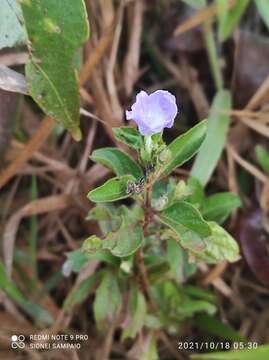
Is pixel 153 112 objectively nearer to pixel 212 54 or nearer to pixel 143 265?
pixel 143 265

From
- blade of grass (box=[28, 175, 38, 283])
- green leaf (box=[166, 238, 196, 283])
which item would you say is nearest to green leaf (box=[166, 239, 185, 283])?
green leaf (box=[166, 238, 196, 283])

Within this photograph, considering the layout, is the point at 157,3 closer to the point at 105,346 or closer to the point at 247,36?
the point at 247,36

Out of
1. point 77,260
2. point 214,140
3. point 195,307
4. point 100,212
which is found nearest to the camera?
point 100,212

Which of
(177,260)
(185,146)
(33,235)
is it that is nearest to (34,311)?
(33,235)

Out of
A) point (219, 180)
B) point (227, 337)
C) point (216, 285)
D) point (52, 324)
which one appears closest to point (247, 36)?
point (219, 180)

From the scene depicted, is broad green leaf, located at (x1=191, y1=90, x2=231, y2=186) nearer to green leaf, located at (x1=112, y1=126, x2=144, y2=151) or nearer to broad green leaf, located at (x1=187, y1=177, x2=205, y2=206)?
broad green leaf, located at (x1=187, y1=177, x2=205, y2=206)
